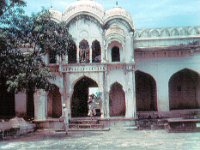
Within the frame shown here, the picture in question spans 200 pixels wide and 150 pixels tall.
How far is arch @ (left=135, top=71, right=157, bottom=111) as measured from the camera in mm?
23875

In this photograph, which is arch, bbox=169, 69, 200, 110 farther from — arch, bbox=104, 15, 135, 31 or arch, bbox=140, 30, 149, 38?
arch, bbox=104, 15, 135, 31

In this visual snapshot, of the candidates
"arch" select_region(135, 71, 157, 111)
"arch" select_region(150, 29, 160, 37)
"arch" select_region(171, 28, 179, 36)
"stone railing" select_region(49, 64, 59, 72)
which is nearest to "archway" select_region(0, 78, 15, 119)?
"stone railing" select_region(49, 64, 59, 72)

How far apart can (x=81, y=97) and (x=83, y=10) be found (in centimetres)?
562

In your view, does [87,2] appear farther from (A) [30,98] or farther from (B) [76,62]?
(A) [30,98]

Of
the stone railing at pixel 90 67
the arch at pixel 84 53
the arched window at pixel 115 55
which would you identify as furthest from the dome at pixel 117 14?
the stone railing at pixel 90 67

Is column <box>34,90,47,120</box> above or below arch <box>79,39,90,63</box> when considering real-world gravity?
below

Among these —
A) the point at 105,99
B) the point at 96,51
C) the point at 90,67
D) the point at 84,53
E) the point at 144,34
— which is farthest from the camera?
the point at 144,34

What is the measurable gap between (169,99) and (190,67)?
107 inches

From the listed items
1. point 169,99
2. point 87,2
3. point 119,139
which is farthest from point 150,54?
point 119,139

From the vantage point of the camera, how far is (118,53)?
22.3 meters

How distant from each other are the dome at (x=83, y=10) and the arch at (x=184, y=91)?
261 inches

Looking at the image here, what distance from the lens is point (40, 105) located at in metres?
20.8

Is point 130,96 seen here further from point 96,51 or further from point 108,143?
point 108,143

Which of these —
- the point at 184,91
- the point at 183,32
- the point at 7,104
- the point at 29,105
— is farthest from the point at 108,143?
the point at 183,32
